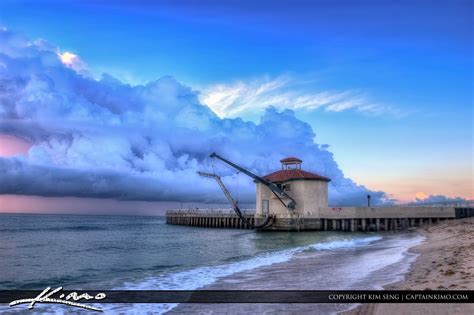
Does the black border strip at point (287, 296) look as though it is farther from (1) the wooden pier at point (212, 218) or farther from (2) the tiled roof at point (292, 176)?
(1) the wooden pier at point (212, 218)

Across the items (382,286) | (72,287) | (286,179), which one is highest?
(286,179)

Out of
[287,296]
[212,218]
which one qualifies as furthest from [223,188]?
[287,296]

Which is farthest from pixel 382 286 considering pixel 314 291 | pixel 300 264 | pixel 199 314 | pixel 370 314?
pixel 300 264

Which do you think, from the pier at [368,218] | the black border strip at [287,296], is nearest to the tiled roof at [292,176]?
the pier at [368,218]

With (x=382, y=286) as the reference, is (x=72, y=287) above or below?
below

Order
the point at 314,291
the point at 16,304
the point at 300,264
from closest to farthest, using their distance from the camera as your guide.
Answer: the point at 16,304
the point at 314,291
the point at 300,264

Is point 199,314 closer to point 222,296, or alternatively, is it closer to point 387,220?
point 222,296

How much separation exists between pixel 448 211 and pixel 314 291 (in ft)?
156

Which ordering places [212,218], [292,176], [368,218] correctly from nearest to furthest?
[368,218]
[292,176]
[212,218]

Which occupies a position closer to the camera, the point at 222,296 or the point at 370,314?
the point at 370,314

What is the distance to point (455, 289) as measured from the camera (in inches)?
351

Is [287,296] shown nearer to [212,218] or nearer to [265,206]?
[265,206]

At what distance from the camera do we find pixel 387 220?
176ft

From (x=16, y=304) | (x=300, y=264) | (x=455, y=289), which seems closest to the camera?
(x=455, y=289)
